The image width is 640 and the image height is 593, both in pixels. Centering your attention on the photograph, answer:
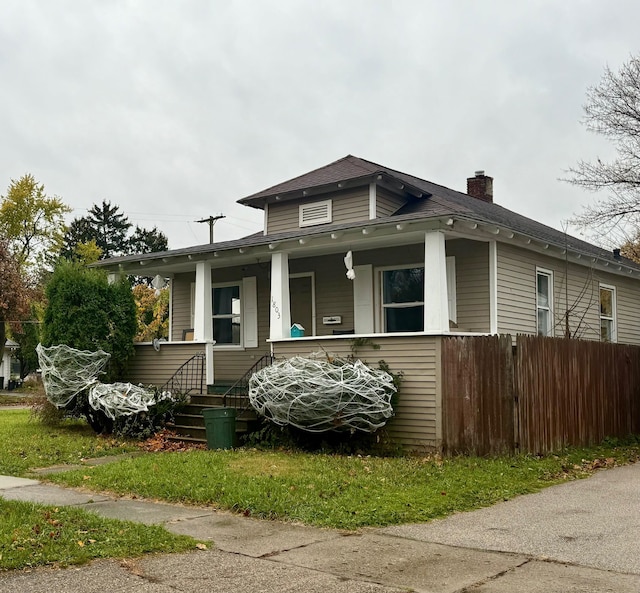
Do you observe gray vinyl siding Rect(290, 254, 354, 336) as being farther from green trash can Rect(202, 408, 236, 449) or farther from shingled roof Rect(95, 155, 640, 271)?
green trash can Rect(202, 408, 236, 449)

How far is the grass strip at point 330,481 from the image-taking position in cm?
755

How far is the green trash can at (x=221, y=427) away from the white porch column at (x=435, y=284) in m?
3.46

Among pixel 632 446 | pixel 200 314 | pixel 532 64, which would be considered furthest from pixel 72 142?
pixel 632 446

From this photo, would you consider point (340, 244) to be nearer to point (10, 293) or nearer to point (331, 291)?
point (331, 291)

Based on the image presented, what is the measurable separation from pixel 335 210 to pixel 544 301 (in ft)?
15.3

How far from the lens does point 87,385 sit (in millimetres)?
13531

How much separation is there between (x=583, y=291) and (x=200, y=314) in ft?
27.6

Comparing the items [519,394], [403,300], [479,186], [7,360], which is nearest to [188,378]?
[403,300]

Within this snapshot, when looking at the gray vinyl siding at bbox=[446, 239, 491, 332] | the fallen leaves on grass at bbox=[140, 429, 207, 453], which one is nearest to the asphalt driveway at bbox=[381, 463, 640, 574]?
the gray vinyl siding at bbox=[446, 239, 491, 332]

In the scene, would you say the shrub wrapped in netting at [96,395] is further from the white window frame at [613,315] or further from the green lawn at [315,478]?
the white window frame at [613,315]

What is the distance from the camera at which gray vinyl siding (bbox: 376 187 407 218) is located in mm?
15116

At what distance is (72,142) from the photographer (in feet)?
85.7

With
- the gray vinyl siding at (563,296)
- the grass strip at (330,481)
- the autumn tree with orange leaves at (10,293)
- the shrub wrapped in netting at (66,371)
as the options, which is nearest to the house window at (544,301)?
the gray vinyl siding at (563,296)

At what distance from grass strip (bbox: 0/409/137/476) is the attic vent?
6.16 meters
